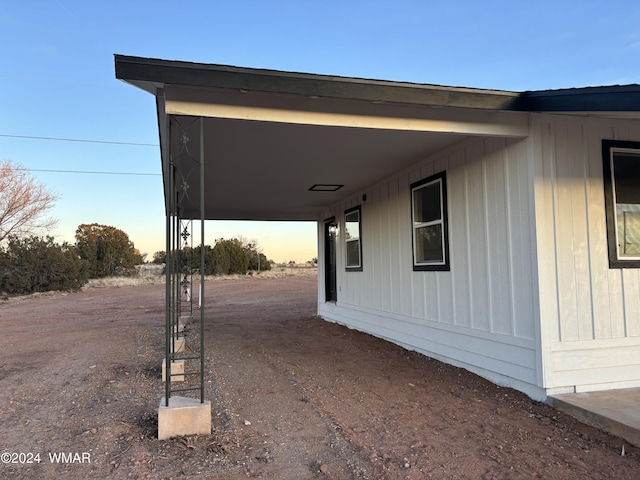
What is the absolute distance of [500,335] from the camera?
173 inches

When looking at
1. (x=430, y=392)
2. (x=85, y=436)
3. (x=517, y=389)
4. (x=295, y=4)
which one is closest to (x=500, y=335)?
(x=517, y=389)

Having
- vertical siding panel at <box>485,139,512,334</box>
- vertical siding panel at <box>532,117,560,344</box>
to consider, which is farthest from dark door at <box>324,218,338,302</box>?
vertical siding panel at <box>532,117,560,344</box>

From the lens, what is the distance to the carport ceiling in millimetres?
3223

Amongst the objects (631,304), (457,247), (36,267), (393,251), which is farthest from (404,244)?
(36,267)

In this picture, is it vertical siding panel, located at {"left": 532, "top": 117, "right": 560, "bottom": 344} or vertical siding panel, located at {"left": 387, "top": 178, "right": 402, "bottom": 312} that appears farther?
vertical siding panel, located at {"left": 387, "top": 178, "right": 402, "bottom": 312}

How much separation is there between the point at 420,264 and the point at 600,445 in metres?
3.26

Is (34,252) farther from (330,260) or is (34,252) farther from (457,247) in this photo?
(457,247)

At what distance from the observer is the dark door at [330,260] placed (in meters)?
10.3

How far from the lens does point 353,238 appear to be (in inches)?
345

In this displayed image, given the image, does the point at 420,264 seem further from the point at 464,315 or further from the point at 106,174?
the point at 106,174

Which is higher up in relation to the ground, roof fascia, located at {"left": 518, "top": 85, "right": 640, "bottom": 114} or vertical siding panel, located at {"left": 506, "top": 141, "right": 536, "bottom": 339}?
roof fascia, located at {"left": 518, "top": 85, "right": 640, "bottom": 114}

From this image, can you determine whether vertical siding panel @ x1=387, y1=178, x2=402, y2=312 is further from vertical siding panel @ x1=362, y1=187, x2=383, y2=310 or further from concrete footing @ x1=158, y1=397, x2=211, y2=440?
concrete footing @ x1=158, y1=397, x2=211, y2=440

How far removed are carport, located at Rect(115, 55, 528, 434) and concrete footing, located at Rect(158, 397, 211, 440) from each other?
0.10m

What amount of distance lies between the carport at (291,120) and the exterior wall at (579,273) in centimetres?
46
